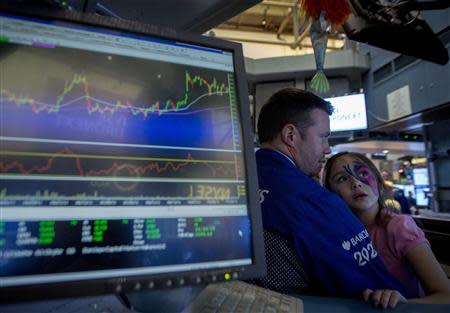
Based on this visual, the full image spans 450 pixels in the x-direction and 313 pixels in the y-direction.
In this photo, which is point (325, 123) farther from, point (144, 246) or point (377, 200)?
point (144, 246)

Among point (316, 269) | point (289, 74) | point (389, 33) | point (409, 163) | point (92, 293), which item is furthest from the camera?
point (409, 163)

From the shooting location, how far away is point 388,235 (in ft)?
3.82

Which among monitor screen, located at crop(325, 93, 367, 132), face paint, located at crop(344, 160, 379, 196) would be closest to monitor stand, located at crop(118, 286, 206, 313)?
face paint, located at crop(344, 160, 379, 196)

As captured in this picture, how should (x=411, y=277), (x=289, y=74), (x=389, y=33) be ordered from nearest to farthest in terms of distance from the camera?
(x=411, y=277) < (x=389, y=33) < (x=289, y=74)

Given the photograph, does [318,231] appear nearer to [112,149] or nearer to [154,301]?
[154,301]

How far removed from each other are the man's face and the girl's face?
18 cm

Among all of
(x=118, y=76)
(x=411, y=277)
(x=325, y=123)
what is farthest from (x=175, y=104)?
(x=411, y=277)

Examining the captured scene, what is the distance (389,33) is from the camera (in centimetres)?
178

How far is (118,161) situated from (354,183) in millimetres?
1064

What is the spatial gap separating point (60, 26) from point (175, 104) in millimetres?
195

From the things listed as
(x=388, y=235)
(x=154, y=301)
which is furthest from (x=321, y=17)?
(x=154, y=301)

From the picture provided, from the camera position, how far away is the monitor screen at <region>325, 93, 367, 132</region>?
3596 mm

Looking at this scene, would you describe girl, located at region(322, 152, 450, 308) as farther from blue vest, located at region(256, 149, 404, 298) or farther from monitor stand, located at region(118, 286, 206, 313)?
monitor stand, located at region(118, 286, 206, 313)

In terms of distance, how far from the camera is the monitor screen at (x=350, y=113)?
360 cm
